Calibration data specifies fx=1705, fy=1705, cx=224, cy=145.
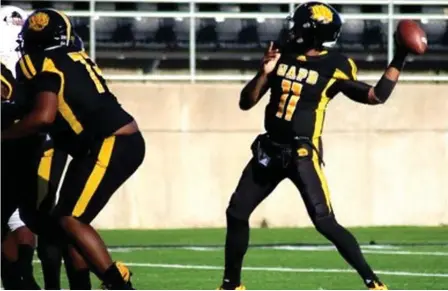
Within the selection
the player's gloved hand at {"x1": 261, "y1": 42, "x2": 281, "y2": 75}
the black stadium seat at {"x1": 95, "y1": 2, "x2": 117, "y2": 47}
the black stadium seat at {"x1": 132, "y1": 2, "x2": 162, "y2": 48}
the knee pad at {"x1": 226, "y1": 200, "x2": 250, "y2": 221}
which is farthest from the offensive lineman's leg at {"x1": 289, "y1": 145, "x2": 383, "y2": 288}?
the black stadium seat at {"x1": 132, "y1": 2, "x2": 162, "y2": 48}

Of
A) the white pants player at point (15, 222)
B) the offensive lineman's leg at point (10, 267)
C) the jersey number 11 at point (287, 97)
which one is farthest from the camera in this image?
the jersey number 11 at point (287, 97)

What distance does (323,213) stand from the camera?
10.7 metres

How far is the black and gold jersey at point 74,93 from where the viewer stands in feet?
32.7

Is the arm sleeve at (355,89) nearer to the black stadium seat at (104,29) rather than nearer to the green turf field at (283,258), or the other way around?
the green turf field at (283,258)

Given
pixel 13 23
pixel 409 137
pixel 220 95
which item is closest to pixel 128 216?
pixel 220 95

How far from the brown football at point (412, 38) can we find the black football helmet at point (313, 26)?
1.37ft

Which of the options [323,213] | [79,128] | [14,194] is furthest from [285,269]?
[79,128]

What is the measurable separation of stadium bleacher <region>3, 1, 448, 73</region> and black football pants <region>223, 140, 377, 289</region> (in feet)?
27.8

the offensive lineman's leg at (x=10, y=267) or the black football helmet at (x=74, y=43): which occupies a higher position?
the black football helmet at (x=74, y=43)

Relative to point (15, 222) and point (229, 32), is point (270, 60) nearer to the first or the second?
point (15, 222)

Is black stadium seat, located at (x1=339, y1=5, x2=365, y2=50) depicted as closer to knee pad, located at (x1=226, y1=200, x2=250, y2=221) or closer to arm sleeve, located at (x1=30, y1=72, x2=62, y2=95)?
knee pad, located at (x1=226, y1=200, x2=250, y2=221)

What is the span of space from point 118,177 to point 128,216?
8.36 meters

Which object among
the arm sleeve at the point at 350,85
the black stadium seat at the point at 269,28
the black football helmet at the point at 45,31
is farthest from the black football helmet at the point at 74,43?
the black stadium seat at the point at 269,28

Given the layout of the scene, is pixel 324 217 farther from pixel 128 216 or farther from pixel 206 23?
pixel 206 23
